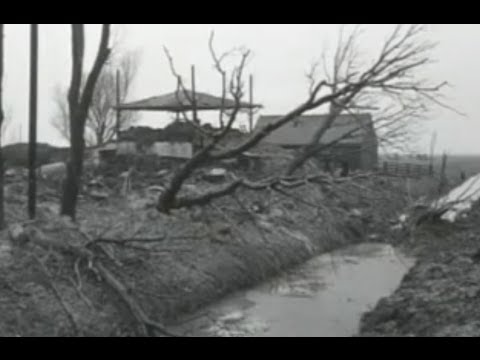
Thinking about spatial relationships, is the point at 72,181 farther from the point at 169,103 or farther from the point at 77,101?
the point at 169,103

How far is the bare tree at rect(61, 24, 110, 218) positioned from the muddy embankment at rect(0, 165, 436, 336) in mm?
737

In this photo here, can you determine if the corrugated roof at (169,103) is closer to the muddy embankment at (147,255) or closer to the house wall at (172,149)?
the house wall at (172,149)

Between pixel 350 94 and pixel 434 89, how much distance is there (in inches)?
84.7

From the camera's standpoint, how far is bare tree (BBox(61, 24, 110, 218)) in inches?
628

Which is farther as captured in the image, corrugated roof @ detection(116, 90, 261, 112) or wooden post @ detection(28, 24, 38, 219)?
corrugated roof @ detection(116, 90, 261, 112)

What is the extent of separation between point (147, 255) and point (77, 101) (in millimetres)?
4315

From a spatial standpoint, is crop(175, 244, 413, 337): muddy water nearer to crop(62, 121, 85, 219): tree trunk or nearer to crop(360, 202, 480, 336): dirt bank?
crop(360, 202, 480, 336): dirt bank

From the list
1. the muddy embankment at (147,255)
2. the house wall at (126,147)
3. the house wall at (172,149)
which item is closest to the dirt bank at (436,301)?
the muddy embankment at (147,255)

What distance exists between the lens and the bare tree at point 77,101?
15961 millimetres

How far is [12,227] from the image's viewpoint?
13883 mm

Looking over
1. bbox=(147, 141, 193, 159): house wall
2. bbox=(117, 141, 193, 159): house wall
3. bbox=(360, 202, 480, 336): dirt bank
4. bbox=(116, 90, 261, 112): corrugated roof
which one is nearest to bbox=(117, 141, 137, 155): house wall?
bbox=(117, 141, 193, 159): house wall

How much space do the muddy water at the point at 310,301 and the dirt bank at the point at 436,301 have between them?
0.56m

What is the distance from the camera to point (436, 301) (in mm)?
13516
